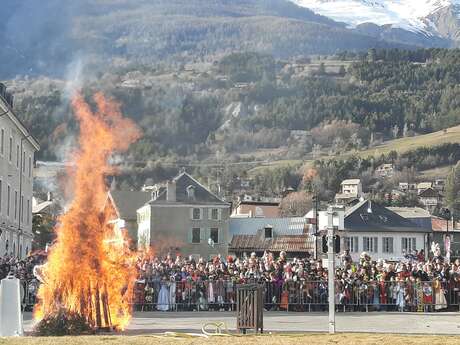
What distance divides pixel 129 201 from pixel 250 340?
314ft

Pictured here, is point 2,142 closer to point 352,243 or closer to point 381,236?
point 352,243

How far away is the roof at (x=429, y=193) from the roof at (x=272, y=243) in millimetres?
78914

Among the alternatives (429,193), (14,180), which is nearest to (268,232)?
(14,180)

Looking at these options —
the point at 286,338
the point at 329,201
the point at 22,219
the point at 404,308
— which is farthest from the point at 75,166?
the point at 329,201

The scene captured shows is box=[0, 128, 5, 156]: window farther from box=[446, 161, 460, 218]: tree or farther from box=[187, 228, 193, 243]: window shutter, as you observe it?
box=[446, 161, 460, 218]: tree

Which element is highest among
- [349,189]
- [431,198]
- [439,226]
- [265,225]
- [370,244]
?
[349,189]

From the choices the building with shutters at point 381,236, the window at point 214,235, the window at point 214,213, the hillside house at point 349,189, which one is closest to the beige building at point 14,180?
the window at point 214,235

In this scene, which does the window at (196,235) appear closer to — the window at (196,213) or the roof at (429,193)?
the window at (196,213)

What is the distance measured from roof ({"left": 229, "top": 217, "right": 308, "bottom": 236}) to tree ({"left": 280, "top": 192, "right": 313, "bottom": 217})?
3891cm

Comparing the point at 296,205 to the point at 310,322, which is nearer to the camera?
the point at 310,322

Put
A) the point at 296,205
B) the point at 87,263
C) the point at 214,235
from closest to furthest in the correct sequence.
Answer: the point at 87,263 < the point at 214,235 < the point at 296,205

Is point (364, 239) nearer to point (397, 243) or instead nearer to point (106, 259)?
point (397, 243)

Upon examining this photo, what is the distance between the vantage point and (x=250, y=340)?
57.3 feet

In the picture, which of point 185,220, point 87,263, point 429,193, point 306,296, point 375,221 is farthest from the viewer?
point 429,193
